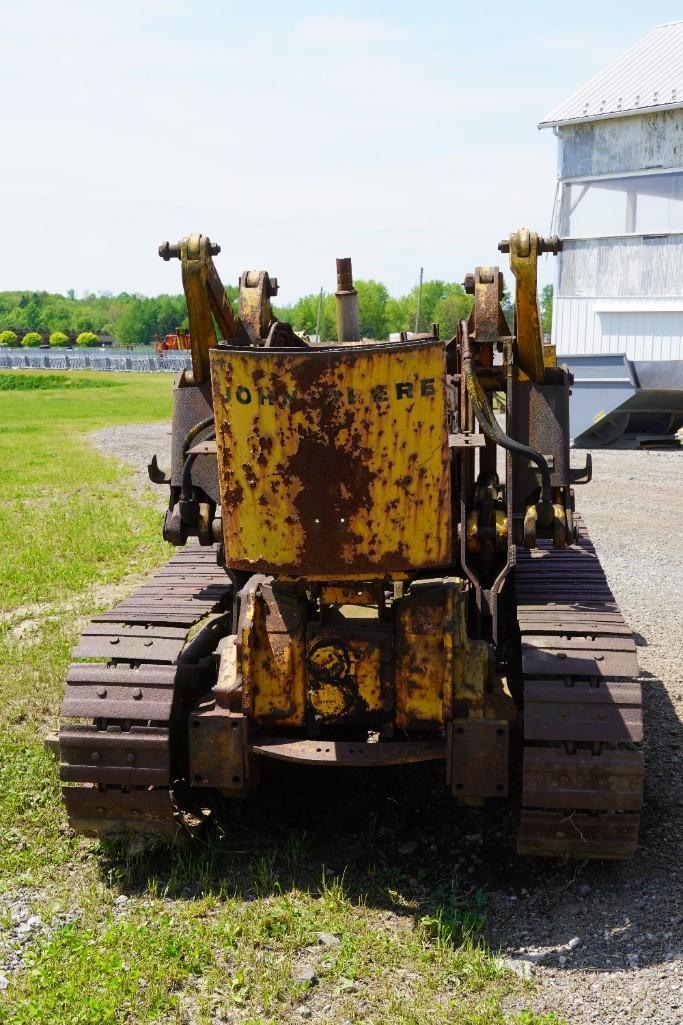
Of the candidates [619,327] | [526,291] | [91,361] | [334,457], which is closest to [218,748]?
[334,457]

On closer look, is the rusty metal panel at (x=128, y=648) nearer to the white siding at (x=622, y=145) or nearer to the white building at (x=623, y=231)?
the white building at (x=623, y=231)

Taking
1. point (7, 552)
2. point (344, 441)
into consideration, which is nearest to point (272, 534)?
point (344, 441)

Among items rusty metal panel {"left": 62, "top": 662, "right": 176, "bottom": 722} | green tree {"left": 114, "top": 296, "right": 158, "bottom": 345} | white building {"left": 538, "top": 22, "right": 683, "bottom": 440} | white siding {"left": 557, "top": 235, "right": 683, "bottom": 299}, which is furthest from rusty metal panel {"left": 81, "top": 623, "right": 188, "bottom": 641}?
green tree {"left": 114, "top": 296, "right": 158, "bottom": 345}

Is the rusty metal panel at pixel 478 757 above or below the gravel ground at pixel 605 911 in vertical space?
above

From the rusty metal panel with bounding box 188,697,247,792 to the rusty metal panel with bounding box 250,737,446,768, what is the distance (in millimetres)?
103

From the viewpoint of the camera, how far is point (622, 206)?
68.0 feet

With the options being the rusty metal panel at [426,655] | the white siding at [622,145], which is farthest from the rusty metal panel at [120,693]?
the white siding at [622,145]

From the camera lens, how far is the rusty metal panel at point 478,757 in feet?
15.6

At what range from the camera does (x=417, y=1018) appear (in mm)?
3932

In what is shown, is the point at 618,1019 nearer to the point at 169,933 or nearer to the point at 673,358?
the point at 169,933

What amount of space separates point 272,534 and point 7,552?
839cm

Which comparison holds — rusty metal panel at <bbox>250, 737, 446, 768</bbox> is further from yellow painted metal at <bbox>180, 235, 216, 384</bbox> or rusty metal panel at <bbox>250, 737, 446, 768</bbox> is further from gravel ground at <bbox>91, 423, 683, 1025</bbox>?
yellow painted metal at <bbox>180, 235, 216, 384</bbox>

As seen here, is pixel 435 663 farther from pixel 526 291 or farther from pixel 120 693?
pixel 526 291

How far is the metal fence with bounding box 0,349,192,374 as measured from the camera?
72688 millimetres
